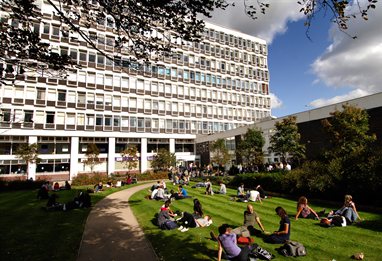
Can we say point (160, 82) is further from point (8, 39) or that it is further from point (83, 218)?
point (8, 39)

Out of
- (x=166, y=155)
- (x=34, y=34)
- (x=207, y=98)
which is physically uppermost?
(x=207, y=98)

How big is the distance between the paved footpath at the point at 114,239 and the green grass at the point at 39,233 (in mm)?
368

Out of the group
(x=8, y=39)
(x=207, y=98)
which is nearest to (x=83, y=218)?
(x=8, y=39)

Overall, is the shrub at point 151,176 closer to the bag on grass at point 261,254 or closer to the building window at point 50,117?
the building window at point 50,117

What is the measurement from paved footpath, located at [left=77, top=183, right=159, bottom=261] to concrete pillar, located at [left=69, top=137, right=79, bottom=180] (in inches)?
1120

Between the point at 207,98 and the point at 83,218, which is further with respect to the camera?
the point at 207,98

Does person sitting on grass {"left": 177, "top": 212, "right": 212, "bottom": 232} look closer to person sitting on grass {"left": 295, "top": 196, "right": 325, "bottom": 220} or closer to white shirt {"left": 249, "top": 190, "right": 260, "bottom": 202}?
person sitting on grass {"left": 295, "top": 196, "right": 325, "bottom": 220}

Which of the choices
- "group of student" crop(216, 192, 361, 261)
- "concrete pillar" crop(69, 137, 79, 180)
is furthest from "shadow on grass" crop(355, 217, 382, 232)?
"concrete pillar" crop(69, 137, 79, 180)

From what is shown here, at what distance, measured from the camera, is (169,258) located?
8.15 meters

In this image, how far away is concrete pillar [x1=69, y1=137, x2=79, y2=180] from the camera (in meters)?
40.8

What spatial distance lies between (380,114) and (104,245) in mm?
21410

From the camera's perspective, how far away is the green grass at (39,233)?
8.79 metres

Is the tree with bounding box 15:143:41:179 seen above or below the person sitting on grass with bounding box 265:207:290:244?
above

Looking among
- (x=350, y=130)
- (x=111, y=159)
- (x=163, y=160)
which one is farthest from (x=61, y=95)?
(x=350, y=130)
